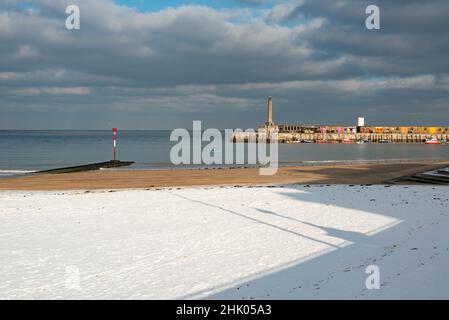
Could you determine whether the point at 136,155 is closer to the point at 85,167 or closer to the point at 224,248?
the point at 85,167

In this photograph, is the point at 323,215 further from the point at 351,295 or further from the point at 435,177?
the point at 435,177

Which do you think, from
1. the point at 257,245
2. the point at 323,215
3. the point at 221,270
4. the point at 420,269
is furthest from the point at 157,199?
the point at 420,269

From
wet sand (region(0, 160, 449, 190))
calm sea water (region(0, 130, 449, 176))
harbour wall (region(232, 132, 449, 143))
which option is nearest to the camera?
wet sand (region(0, 160, 449, 190))

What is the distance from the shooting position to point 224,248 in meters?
8.69

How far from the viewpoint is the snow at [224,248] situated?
636 centimetres

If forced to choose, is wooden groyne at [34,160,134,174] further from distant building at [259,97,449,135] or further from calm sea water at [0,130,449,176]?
distant building at [259,97,449,135]

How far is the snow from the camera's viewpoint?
6.36 metres

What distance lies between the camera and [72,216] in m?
12.4

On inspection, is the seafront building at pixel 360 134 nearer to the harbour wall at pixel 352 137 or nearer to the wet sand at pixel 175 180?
the harbour wall at pixel 352 137

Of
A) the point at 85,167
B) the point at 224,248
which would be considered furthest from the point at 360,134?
the point at 224,248

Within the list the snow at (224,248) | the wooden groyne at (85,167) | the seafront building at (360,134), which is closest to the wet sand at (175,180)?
the wooden groyne at (85,167)

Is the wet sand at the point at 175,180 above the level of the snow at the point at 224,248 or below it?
below

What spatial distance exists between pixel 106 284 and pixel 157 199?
9353 millimetres

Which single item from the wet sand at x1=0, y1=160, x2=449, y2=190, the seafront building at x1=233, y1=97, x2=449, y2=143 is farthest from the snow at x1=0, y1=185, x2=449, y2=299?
the seafront building at x1=233, y1=97, x2=449, y2=143
